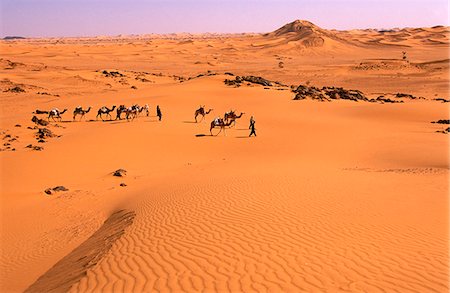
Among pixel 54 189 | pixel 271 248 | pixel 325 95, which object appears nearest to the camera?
pixel 271 248

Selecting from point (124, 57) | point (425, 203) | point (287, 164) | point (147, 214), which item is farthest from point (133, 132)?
point (124, 57)

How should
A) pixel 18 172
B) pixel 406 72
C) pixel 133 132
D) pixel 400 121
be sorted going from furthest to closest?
pixel 406 72 → pixel 400 121 → pixel 133 132 → pixel 18 172

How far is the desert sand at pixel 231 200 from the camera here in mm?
7559

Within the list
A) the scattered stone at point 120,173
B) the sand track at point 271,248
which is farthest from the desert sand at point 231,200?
the scattered stone at point 120,173

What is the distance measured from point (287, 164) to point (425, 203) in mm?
6583

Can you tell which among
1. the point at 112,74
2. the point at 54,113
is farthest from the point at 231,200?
the point at 112,74

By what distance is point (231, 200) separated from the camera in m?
12.1

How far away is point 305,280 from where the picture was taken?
23.2ft

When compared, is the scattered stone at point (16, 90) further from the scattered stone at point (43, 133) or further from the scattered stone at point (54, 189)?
the scattered stone at point (54, 189)

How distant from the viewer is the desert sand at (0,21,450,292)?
7.56 metres

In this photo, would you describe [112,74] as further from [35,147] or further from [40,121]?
[35,147]

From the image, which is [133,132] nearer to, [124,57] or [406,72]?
[406,72]

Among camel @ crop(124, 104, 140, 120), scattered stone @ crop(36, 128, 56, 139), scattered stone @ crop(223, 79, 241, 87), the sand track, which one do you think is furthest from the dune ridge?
scattered stone @ crop(223, 79, 241, 87)

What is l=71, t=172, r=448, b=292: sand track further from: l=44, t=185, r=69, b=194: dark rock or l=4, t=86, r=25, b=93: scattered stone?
l=4, t=86, r=25, b=93: scattered stone
